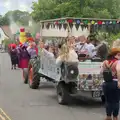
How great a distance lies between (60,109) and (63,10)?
32.7 meters

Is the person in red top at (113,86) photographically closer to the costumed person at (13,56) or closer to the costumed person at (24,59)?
the costumed person at (24,59)

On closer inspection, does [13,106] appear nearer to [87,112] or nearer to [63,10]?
[87,112]

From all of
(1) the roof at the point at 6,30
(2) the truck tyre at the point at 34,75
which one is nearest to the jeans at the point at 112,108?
(2) the truck tyre at the point at 34,75

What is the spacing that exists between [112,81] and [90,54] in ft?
14.4

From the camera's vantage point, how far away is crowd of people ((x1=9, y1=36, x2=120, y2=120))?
7336 mm

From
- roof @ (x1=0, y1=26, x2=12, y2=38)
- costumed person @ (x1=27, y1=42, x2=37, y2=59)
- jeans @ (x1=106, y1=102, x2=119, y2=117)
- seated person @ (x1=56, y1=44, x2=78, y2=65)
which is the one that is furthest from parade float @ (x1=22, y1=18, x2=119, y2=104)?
roof @ (x1=0, y1=26, x2=12, y2=38)

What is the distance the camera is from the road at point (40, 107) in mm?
9125

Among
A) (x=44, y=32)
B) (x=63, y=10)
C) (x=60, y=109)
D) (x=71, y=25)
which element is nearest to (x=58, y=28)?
(x=71, y=25)

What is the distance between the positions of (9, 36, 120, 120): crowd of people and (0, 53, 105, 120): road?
4.09ft

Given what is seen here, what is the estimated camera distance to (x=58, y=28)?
38.8 ft

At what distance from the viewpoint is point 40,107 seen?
10.3 meters

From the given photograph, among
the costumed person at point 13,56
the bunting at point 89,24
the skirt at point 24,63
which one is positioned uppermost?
the bunting at point 89,24

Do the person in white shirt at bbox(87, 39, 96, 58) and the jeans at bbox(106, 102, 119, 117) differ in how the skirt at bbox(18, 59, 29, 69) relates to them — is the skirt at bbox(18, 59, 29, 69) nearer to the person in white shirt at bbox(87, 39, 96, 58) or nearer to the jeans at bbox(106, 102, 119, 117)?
the person in white shirt at bbox(87, 39, 96, 58)

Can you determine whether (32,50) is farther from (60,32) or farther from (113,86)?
(113,86)
